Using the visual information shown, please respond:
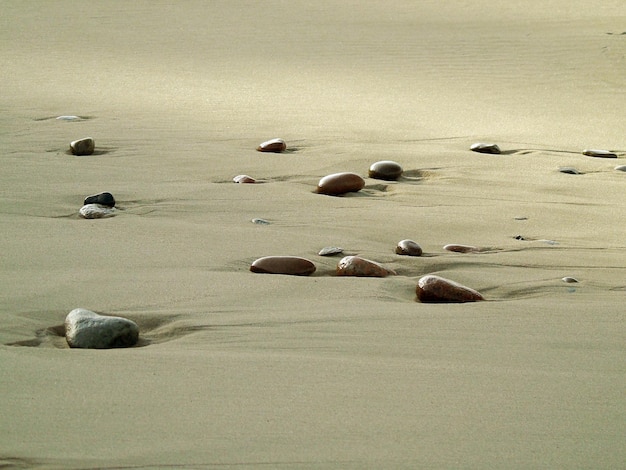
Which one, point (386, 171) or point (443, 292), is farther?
point (386, 171)

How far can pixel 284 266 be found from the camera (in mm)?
2389

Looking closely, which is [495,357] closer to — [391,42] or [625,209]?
[625,209]

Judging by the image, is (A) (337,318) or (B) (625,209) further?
(B) (625,209)

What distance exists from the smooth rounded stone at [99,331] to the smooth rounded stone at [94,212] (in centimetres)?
112

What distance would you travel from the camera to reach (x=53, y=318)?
1902 mm

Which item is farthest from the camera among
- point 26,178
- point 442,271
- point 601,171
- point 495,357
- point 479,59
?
point 479,59

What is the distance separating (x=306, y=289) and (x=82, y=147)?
7.55 ft

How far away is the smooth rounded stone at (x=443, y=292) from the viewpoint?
7.21 feet

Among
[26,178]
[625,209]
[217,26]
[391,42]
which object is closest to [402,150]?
[625,209]

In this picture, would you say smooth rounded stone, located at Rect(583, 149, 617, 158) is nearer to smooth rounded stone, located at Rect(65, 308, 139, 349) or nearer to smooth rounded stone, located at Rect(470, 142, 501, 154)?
smooth rounded stone, located at Rect(470, 142, 501, 154)

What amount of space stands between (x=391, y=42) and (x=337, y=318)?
973cm

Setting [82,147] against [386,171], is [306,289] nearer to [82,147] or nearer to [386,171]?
[386,171]

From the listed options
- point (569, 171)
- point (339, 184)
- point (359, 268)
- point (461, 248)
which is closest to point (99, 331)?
point (359, 268)

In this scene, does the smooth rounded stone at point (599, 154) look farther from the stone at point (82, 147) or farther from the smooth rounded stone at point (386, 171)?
the stone at point (82, 147)
